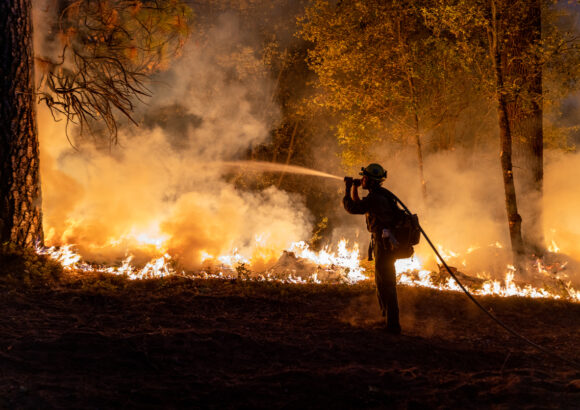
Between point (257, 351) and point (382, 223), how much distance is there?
2.29 metres

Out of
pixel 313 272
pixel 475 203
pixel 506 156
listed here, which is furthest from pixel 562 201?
pixel 313 272

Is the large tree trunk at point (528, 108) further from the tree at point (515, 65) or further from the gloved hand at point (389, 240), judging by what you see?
the gloved hand at point (389, 240)

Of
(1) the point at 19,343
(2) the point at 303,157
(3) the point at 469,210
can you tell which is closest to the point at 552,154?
(3) the point at 469,210

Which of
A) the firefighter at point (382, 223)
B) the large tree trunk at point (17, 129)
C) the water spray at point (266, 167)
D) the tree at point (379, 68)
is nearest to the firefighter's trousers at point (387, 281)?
the firefighter at point (382, 223)

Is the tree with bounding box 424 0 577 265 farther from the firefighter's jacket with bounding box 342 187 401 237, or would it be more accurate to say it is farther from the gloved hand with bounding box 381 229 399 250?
the gloved hand with bounding box 381 229 399 250

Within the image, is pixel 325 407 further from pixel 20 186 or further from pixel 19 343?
pixel 20 186

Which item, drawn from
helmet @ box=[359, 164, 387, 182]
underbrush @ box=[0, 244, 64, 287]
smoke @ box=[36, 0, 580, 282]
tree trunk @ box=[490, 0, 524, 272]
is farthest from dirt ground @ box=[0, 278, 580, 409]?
tree trunk @ box=[490, 0, 524, 272]

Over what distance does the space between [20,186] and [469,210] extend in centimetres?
1218

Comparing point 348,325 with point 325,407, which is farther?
point 348,325

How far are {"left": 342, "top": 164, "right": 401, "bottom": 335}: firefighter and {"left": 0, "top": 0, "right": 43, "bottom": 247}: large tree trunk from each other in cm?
537

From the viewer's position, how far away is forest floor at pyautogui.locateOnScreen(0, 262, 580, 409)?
13.2ft

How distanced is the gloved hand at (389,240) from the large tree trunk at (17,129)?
587 cm

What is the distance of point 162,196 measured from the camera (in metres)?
11.9

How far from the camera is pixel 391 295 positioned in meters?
5.95
